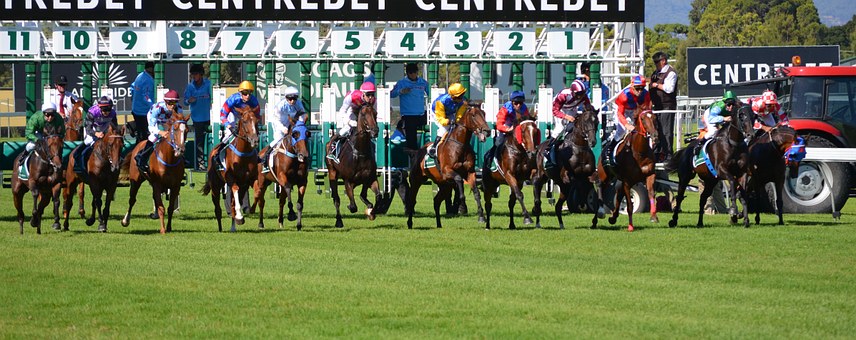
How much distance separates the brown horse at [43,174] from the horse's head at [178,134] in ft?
4.34

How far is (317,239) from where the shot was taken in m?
17.2

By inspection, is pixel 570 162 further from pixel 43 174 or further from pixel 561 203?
pixel 43 174

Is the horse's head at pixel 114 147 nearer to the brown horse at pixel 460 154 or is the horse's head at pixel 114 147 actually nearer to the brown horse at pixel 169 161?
the brown horse at pixel 169 161

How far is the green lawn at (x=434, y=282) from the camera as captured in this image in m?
10.4

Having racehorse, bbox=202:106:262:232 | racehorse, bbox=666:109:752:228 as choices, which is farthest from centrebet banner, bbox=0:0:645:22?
racehorse, bbox=666:109:752:228

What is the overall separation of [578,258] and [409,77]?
8496 millimetres

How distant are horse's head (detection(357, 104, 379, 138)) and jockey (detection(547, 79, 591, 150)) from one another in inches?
89.0

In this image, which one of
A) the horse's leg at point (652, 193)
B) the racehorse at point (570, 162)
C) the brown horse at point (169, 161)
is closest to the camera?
the brown horse at point (169, 161)

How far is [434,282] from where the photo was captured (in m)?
12.8

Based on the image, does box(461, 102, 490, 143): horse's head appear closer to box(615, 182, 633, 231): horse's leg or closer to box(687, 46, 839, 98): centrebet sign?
box(615, 182, 633, 231): horse's leg

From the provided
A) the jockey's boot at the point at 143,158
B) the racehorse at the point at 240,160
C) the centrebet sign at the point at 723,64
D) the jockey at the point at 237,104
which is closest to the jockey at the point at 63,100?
the jockey at the point at 237,104

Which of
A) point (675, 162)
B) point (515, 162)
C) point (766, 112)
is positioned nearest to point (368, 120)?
point (515, 162)

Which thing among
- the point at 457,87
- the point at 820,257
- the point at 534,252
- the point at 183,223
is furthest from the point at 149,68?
the point at 820,257

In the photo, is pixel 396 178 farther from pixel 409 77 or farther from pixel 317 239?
pixel 317 239
